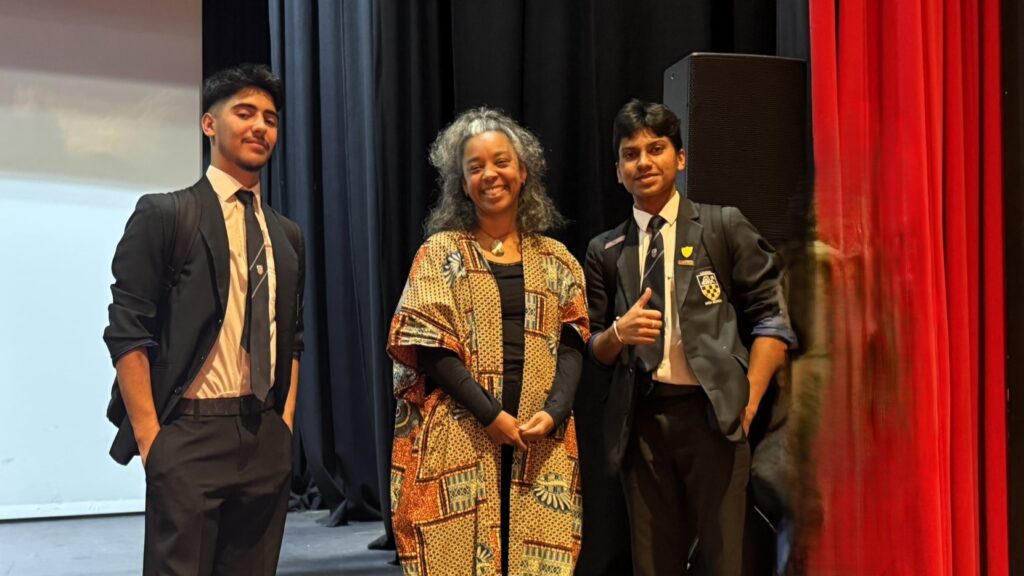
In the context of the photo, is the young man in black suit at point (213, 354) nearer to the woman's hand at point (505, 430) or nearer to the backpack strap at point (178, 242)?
the backpack strap at point (178, 242)

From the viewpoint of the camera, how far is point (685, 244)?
2.10m

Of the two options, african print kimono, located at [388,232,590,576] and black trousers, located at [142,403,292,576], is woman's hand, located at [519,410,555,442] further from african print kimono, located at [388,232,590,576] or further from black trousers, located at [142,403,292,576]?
black trousers, located at [142,403,292,576]

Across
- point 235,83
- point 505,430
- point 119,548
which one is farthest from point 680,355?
point 119,548

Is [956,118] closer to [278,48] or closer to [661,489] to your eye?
[661,489]

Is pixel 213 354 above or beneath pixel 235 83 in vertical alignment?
beneath

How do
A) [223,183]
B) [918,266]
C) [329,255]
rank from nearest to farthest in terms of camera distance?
[223,183], [918,266], [329,255]

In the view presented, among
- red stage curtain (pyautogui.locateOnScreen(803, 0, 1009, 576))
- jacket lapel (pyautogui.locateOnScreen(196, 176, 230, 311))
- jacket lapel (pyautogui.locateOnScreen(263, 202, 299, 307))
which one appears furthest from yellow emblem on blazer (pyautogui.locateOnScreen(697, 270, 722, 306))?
jacket lapel (pyautogui.locateOnScreen(196, 176, 230, 311))

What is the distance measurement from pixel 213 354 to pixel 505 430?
2.05 feet

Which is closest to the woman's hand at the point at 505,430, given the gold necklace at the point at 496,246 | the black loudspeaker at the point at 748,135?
the gold necklace at the point at 496,246

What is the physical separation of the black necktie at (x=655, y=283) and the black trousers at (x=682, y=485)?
2.7 inches

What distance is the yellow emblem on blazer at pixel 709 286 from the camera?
2.06 m

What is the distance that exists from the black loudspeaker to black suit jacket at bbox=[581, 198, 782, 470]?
31 cm

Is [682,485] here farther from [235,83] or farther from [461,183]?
[235,83]

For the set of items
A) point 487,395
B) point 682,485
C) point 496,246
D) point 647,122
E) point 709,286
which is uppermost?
point 647,122
